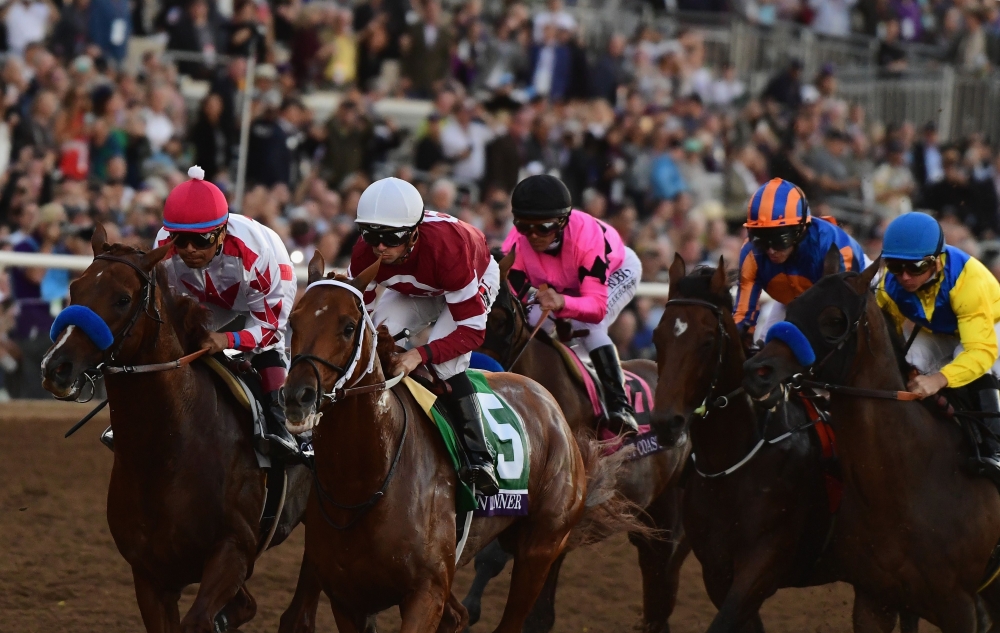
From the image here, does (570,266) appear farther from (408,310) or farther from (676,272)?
(408,310)

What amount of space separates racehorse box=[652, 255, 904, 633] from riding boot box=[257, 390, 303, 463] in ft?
4.87

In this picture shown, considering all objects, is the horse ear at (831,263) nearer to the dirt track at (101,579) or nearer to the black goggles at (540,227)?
the black goggles at (540,227)

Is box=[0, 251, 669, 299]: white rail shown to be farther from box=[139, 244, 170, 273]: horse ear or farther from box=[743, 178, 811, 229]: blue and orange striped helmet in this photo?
box=[743, 178, 811, 229]: blue and orange striped helmet

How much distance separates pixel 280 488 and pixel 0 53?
8218 millimetres

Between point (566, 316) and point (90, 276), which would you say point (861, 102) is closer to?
point (566, 316)

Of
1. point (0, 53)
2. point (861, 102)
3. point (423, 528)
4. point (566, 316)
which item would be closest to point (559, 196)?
point (566, 316)

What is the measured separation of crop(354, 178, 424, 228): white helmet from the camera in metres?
5.07

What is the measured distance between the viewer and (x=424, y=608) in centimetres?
485

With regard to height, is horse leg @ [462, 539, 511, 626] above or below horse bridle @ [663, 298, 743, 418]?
below

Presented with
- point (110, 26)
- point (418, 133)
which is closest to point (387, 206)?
point (110, 26)

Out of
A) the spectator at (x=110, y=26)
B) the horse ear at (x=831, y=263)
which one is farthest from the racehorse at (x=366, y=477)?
the spectator at (x=110, y=26)

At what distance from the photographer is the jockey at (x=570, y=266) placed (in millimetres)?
6699

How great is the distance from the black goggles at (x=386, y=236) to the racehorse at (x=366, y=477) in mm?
295

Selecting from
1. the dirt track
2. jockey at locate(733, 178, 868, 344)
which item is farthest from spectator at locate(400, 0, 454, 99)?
jockey at locate(733, 178, 868, 344)
